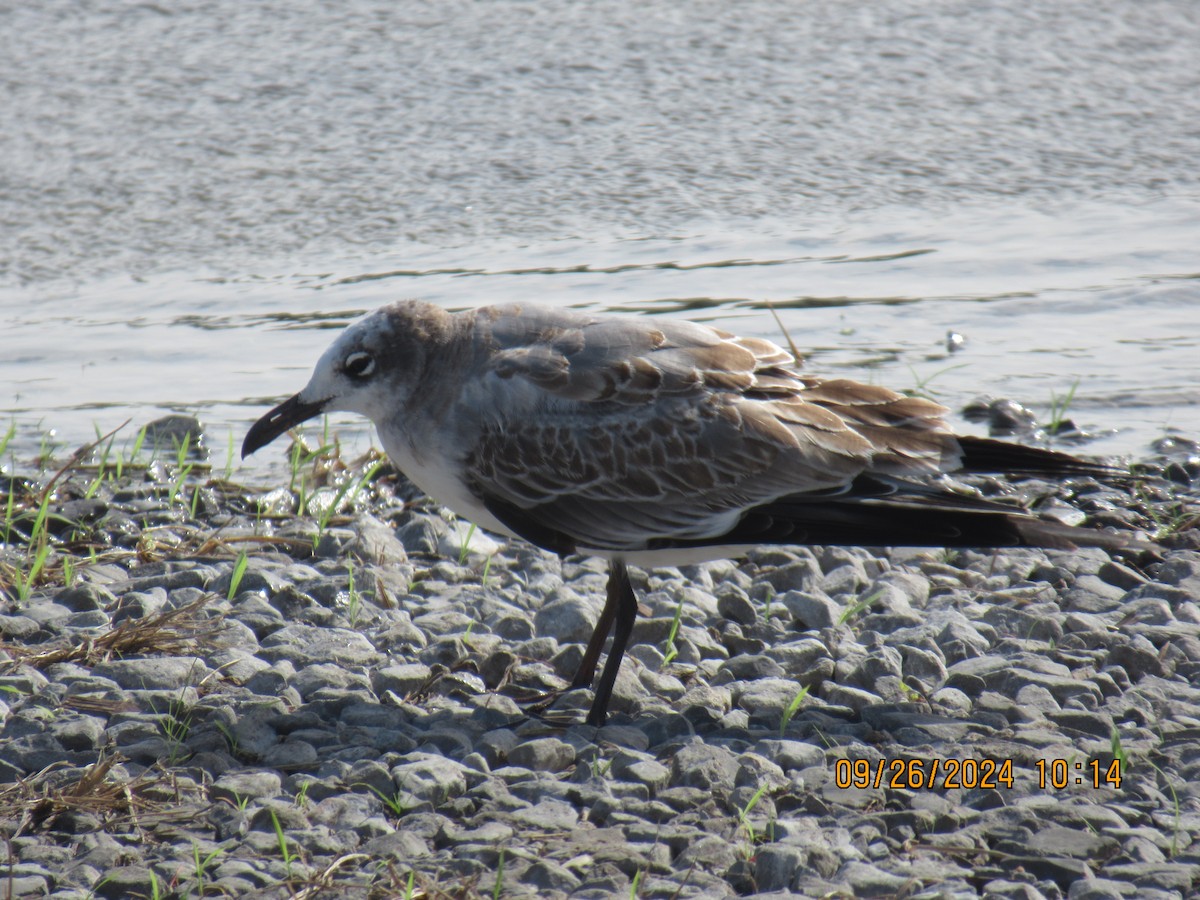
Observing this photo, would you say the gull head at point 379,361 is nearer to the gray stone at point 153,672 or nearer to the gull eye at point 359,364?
the gull eye at point 359,364

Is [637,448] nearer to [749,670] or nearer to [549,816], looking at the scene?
[749,670]

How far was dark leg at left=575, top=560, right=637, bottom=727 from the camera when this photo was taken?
431cm

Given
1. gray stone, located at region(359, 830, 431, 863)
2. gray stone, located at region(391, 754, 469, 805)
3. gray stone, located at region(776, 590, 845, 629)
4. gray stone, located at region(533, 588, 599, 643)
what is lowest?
gray stone, located at region(533, 588, 599, 643)

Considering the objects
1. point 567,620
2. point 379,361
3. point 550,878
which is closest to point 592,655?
point 567,620

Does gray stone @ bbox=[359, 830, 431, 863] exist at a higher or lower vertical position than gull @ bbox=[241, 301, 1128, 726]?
lower

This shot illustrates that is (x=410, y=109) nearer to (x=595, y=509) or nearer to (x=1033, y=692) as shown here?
(x=595, y=509)

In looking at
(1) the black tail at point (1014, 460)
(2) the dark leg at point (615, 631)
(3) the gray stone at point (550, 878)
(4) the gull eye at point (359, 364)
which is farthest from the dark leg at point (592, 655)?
(3) the gray stone at point (550, 878)

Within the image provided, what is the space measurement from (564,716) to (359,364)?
129cm

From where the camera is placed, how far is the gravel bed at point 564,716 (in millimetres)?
3400

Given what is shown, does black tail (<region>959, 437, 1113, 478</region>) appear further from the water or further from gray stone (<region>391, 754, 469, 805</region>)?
the water

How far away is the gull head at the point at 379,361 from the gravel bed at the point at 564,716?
687 millimetres

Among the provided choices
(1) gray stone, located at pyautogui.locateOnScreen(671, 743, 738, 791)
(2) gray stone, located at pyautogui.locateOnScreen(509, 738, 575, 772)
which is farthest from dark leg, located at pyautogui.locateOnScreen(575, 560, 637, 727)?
(1) gray stone, located at pyautogui.locateOnScreen(671, 743, 738, 791)

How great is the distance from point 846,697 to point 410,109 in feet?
22.0

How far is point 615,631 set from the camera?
178 inches
